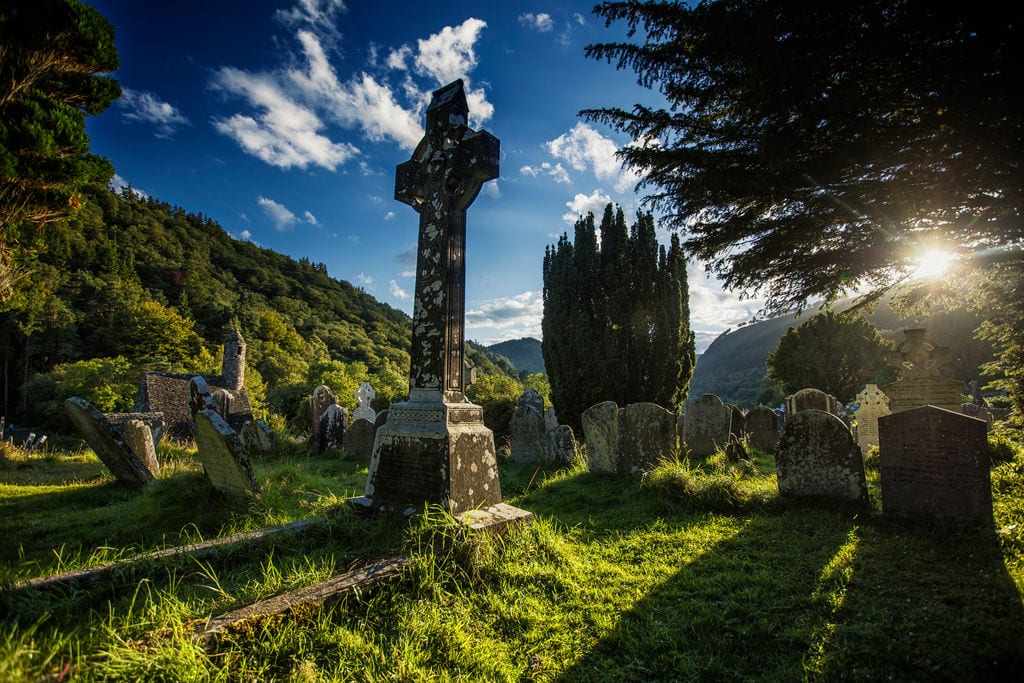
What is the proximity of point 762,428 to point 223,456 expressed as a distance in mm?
11279

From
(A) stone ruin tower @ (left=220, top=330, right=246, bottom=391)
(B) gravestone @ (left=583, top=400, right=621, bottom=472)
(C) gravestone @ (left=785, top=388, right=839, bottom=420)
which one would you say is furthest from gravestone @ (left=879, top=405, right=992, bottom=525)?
(A) stone ruin tower @ (left=220, top=330, right=246, bottom=391)

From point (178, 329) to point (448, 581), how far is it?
4374 cm

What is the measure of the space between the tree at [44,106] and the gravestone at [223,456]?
784 centimetres

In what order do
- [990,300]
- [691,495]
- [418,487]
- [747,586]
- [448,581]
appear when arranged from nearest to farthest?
1. [448,581]
2. [747,586]
3. [418,487]
4. [691,495]
5. [990,300]

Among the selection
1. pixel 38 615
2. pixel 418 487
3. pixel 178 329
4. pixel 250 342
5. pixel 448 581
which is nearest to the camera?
pixel 38 615

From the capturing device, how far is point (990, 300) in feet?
25.7

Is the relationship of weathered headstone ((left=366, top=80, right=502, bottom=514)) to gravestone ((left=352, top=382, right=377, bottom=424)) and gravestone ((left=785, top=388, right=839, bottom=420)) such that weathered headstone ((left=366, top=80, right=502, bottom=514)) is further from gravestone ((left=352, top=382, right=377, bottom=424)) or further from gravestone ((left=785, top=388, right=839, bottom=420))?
gravestone ((left=352, top=382, right=377, bottom=424))

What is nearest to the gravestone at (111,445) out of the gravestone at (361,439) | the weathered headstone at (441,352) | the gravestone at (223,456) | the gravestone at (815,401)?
the gravestone at (223,456)

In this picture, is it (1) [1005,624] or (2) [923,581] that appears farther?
(2) [923,581]

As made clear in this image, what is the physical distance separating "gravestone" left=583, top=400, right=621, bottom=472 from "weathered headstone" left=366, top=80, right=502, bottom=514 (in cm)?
352

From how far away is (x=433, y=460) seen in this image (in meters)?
3.73

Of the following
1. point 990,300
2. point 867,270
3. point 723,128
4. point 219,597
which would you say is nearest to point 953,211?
point 867,270

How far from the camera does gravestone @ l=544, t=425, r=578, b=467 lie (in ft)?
28.1

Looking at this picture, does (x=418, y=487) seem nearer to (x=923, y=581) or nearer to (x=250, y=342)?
(x=923, y=581)
